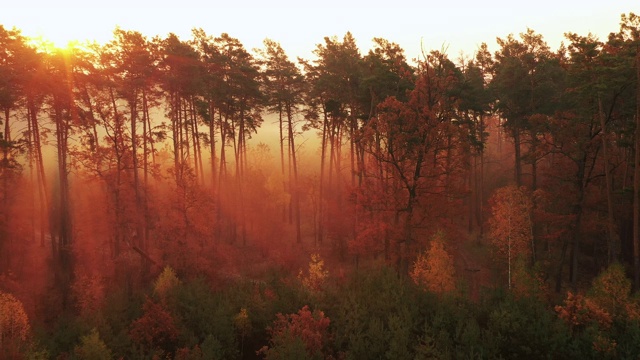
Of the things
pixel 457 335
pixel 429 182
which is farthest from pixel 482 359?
pixel 429 182

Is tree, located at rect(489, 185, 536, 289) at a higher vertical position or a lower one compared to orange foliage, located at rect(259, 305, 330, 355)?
higher

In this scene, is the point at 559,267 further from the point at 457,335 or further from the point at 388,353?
the point at 388,353

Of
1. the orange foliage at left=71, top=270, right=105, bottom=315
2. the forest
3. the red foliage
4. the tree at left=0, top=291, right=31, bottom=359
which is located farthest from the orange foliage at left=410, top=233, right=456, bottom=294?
the tree at left=0, top=291, right=31, bottom=359

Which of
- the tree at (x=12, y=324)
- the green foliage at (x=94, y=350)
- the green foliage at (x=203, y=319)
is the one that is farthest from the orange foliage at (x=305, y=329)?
the tree at (x=12, y=324)

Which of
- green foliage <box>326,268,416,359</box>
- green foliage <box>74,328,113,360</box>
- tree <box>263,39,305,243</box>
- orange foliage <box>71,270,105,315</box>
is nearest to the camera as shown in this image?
green foliage <box>74,328,113,360</box>

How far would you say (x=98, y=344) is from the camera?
14891 millimetres

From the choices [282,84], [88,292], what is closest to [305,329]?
[88,292]

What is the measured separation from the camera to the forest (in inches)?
637

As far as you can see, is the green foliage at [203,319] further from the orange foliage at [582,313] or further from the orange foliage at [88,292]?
the orange foliage at [582,313]

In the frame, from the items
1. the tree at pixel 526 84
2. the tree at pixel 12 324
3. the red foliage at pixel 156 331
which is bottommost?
the red foliage at pixel 156 331

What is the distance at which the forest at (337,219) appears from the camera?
16188 millimetres

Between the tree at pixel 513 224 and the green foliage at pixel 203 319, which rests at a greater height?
the tree at pixel 513 224

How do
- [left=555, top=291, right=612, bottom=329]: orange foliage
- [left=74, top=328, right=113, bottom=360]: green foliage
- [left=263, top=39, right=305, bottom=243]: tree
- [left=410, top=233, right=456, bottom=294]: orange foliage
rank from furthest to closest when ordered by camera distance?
[left=263, top=39, right=305, bottom=243]: tree
[left=410, top=233, right=456, bottom=294]: orange foliage
[left=555, top=291, right=612, bottom=329]: orange foliage
[left=74, top=328, right=113, bottom=360]: green foliage

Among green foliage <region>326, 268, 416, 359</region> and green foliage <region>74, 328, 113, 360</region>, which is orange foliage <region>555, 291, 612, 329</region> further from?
green foliage <region>74, 328, 113, 360</region>
